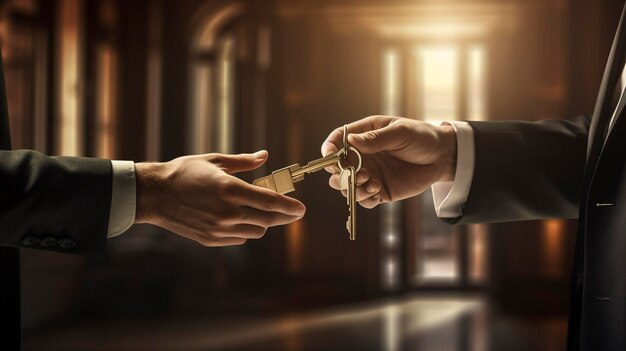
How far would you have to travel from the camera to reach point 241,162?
57.6 inches

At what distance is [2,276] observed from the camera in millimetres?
1397

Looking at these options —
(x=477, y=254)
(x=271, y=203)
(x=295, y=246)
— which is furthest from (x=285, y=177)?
(x=477, y=254)

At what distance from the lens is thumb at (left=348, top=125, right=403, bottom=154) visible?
149 centimetres

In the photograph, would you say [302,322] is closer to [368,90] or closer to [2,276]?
[368,90]

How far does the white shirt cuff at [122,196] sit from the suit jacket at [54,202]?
1cm

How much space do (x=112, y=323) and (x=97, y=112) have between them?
2097 millimetres

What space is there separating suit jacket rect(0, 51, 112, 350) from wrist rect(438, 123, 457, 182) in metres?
0.77

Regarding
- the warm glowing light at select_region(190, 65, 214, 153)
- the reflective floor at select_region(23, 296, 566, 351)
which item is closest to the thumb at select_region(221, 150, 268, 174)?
the reflective floor at select_region(23, 296, 566, 351)

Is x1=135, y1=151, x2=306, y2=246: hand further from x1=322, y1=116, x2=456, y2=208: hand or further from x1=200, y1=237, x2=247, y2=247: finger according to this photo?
x1=322, y1=116, x2=456, y2=208: hand

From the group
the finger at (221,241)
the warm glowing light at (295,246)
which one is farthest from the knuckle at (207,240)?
the warm glowing light at (295,246)

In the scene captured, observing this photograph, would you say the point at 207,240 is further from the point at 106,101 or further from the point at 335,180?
the point at 106,101

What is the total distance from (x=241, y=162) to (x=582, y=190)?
666mm

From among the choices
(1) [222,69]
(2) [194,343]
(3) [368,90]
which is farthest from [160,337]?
(3) [368,90]

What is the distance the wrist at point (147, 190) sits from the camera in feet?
4.45
